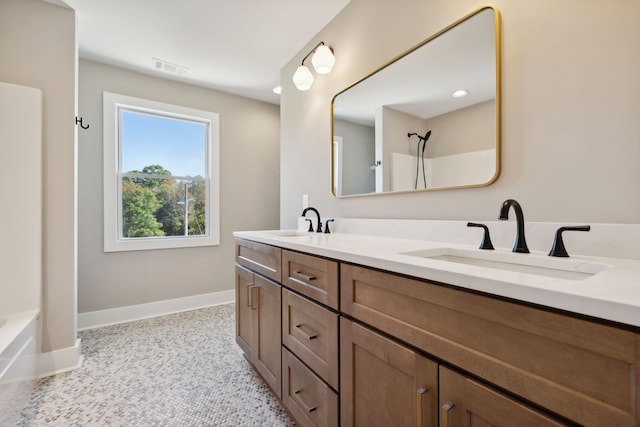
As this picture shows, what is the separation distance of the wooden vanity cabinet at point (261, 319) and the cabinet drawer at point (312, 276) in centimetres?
11

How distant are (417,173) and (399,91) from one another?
1.58 ft

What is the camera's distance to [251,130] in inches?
136

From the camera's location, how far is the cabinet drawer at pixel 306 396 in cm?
101

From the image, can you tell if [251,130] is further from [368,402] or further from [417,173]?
[368,402]

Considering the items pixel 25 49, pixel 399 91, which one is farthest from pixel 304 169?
pixel 25 49

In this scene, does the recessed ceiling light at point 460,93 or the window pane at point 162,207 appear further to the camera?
the window pane at point 162,207

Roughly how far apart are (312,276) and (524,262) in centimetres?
73

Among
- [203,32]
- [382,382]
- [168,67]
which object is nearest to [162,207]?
[168,67]

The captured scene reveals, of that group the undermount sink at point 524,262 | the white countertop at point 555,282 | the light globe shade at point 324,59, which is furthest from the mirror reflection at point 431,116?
the white countertop at point 555,282

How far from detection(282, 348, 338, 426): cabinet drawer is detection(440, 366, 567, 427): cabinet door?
0.48 meters

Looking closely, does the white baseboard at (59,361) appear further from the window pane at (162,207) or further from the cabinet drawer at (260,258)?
the cabinet drawer at (260,258)

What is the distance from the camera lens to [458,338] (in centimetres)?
62

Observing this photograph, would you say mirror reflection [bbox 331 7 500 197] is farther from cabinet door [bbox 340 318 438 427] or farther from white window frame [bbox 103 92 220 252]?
white window frame [bbox 103 92 220 252]

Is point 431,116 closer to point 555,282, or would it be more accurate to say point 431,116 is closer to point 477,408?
point 555,282
